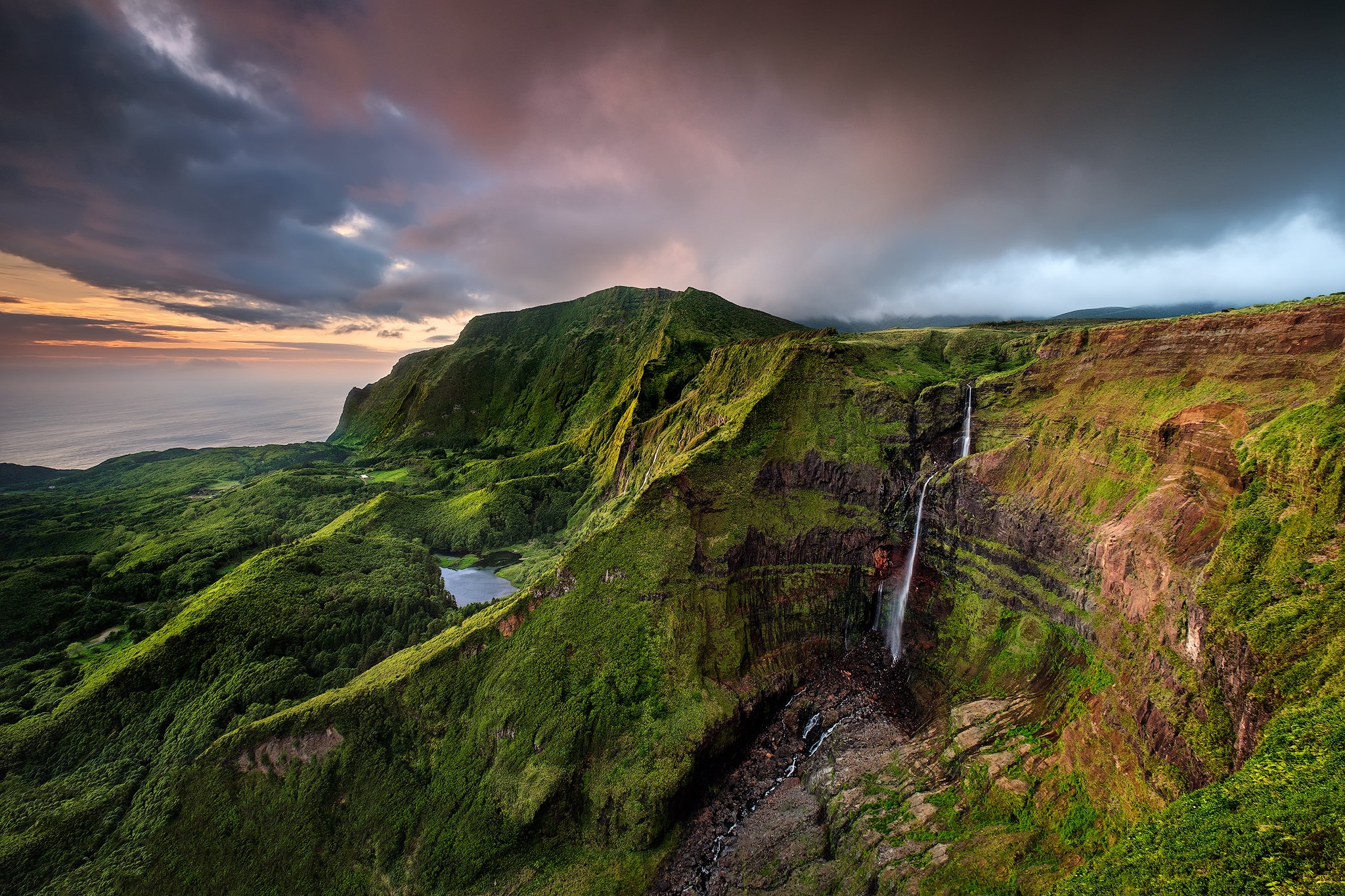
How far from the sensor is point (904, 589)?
42.0 meters

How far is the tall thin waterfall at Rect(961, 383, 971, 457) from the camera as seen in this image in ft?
147

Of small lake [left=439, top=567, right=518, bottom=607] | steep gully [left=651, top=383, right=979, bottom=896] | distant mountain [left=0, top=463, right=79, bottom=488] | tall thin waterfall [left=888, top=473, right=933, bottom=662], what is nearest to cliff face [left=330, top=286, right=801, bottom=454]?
small lake [left=439, top=567, right=518, bottom=607]

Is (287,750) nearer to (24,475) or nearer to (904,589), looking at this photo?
(904,589)

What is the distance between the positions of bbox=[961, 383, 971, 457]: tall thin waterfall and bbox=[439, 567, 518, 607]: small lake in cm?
6124

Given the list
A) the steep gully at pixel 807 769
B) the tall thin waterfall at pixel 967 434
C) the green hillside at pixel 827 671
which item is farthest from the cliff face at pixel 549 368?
the steep gully at pixel 807 769

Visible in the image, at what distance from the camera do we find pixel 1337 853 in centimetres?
1109

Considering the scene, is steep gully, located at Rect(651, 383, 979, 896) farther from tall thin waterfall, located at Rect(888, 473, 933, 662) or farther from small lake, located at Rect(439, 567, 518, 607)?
small lake, located at Rect(439, 567, 518, 607)

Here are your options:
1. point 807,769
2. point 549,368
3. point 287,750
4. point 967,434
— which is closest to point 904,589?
point 967,434

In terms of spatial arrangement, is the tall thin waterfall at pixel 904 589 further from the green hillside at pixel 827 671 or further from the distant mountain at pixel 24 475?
the distant mountain at pixel 24 475

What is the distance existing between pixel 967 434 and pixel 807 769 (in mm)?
33102

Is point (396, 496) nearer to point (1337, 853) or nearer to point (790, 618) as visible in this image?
point (790, 618)

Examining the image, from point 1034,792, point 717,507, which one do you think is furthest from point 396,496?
point 1034,792

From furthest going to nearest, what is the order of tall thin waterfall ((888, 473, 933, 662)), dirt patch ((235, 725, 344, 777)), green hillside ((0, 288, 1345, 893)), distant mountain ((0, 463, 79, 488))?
distant mountain ((0, 463, 79, 488)), tall thin waterfall ((888, 473, 933, 662)), dirt patch ((235, 725, 344, 777)), green hillside ((0, 288, 1345, 893))

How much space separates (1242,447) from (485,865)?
51.6 meters
